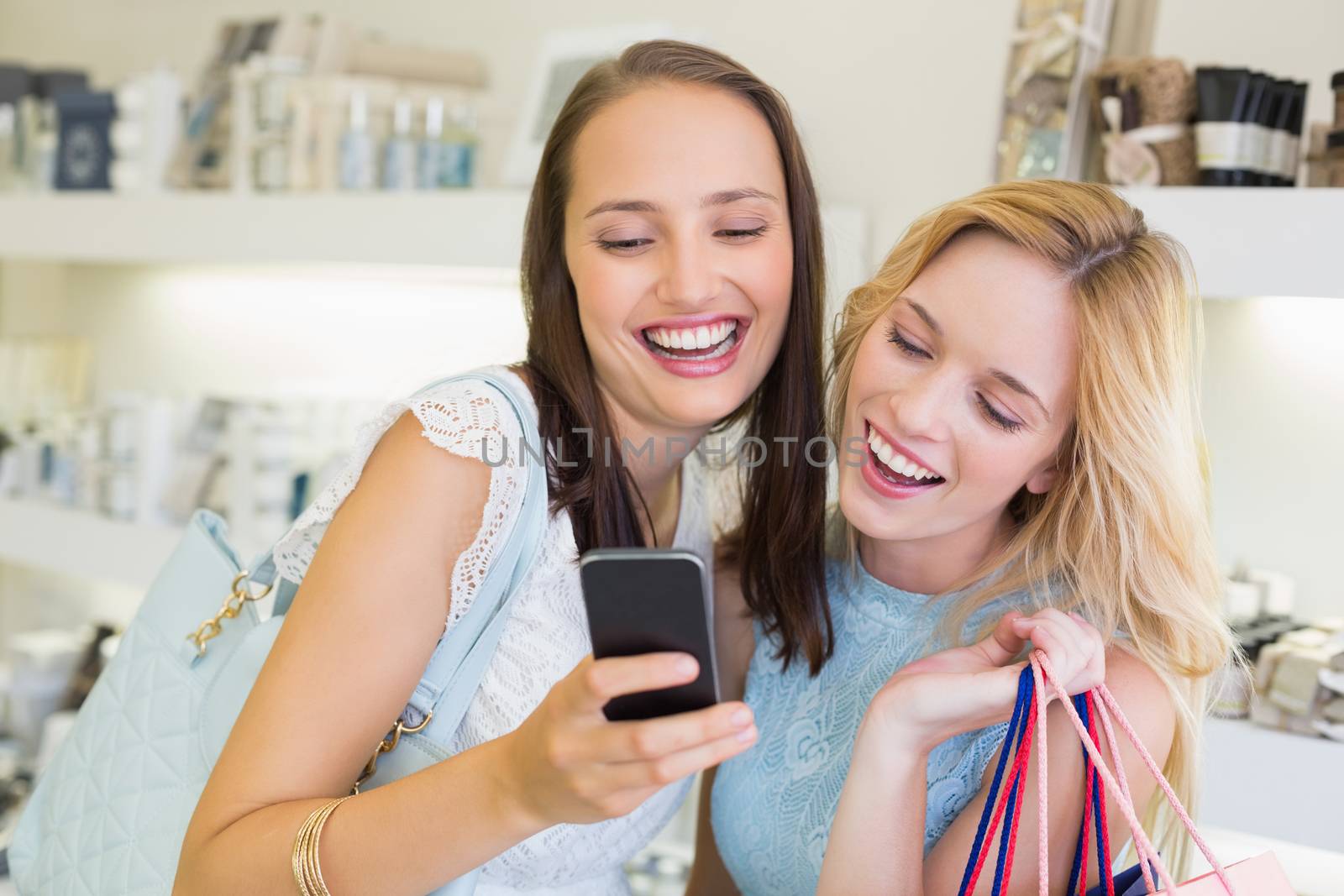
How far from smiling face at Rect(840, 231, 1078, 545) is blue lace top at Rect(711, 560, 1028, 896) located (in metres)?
0.14

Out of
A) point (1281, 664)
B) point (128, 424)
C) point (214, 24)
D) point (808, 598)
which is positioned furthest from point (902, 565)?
point (214, 24)

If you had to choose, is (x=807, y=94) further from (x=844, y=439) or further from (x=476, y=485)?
(x=476, y=485)

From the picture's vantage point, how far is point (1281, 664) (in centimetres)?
118

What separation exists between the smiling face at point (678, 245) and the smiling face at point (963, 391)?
0.13 m

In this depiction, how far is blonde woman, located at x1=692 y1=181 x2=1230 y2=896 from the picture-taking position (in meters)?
0.90

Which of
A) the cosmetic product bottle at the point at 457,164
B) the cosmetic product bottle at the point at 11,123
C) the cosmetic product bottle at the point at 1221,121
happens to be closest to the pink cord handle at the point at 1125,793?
the cosmetic product bottle at the point at 1221,121

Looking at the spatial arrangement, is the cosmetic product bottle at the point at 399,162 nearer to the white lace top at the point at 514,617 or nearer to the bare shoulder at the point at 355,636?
the white lace top at the point at 514,617

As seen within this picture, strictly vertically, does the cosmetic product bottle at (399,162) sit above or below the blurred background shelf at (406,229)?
above

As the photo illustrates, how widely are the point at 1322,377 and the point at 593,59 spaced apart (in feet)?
3.41

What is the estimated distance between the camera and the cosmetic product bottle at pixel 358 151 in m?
1.86

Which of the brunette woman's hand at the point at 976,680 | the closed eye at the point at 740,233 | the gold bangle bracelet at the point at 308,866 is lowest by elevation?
the gold bangle bracelet at the point at 308,866

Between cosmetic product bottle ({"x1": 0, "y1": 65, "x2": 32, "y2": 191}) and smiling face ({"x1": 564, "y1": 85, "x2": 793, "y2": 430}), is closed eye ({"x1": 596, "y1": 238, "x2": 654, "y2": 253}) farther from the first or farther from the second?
cosmetic product bottle ({"x1": 0, "y1": 65, "x2": 32, "y2": 191})

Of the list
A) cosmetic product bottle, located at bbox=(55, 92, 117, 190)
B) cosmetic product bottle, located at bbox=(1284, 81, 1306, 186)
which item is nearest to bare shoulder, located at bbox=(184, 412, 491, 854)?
cosmetic product bottle, located at bbox=(1284, 81, 1306, 186)

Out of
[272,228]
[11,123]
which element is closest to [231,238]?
[272,228]
